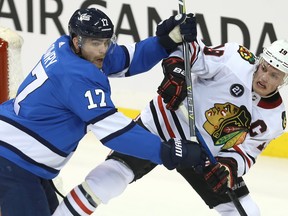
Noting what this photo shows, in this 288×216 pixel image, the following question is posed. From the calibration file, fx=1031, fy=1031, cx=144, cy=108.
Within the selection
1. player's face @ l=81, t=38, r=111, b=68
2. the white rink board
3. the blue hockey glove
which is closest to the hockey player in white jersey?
the blue hockey glove

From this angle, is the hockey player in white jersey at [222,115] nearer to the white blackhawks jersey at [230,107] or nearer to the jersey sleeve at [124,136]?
the white blackhawks jersey at [230,107]

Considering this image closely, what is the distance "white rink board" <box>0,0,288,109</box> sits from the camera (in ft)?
17.5

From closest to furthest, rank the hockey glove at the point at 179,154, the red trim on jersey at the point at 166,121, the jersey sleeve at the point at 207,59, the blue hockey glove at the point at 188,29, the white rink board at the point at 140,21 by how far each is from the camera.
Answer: the hockey glove at the point at 179,154 → the blue hockey glove at the point at 188,29 → the jersey sleeve at the point at 207,59 → the red trim on jersey at the point at 166,121 → the white rink board at the point at 140,21

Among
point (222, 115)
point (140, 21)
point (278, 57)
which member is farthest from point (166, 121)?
point (140, 21)

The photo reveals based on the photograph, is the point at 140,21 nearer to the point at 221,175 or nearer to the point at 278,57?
the point at 278,57

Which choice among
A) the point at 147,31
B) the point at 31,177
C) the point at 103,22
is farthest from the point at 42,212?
the point at 147,31

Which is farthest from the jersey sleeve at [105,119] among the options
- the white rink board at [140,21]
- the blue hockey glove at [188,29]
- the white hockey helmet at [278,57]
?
the white rink board at [140,21]

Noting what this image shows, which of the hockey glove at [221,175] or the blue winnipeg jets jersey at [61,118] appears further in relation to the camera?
the hockey glove at [221,175]

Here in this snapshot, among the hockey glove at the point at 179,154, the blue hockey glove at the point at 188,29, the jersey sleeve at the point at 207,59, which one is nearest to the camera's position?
the hockey glove at the point at 179,154

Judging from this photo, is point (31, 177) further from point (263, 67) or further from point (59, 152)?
point (263, 67)

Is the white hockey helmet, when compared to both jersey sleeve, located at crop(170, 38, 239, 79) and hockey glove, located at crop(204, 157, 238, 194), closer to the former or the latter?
jersey sleeve, located at crop(170, 38, 239, 79)

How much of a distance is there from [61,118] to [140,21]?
206 centimetres

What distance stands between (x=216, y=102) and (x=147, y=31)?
1637 mm

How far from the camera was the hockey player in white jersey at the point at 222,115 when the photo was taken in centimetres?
379
